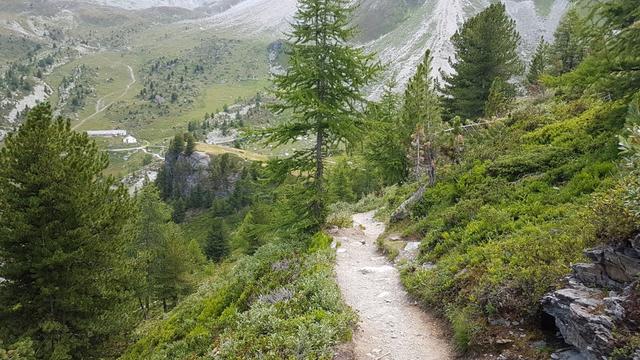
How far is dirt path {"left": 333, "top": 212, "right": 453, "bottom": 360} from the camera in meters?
10.2

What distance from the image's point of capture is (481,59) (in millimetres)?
38906

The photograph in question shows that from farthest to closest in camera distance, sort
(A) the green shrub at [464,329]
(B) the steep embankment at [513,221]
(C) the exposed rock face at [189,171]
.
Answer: (C) the exposed rock face at [189,171], (A) the green shrub at [464,329], (B) the steep embankment at [513,221]

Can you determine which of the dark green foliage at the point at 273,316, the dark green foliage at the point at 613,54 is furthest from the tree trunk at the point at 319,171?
the dark green foliage at the point at 613,54

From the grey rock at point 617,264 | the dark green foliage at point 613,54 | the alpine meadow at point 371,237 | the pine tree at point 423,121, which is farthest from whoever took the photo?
the pine tree at point 423,121

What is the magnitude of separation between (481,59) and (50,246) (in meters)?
35.5

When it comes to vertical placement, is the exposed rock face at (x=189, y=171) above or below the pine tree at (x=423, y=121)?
below

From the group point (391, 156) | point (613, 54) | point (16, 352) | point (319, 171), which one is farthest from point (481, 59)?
point (16, 352)

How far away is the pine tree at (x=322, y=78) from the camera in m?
18.2

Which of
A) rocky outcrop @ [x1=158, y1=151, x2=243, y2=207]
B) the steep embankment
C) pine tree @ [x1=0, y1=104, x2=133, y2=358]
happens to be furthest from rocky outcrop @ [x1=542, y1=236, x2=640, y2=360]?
rocky outcrop @ [x1=158, y1=151, x2=243, y2=207]

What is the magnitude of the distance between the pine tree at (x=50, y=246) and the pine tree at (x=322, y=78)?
859 centimetres

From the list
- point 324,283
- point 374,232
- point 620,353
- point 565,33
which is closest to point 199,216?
point 565,33

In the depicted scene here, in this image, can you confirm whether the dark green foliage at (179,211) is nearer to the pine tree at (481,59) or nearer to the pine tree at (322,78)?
the pine tree at (481,59)

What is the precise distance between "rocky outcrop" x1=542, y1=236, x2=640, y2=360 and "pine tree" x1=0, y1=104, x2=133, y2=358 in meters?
17.1

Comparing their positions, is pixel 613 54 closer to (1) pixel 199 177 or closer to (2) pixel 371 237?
→ (2) pixel 371 237
